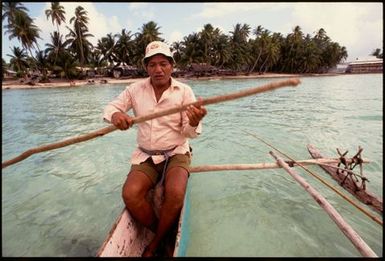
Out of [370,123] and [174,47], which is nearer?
[370,123]

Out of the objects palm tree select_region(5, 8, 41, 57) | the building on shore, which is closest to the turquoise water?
palm tree select_region(5, 8, 41, 57)

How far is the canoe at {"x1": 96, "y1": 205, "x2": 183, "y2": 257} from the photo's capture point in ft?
6.62

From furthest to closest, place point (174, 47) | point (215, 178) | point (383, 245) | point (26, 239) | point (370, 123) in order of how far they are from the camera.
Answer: point (174, 47), point (370, 123), point (215, 178), point (26, 239), point (383, 245)

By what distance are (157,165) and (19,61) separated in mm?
37545

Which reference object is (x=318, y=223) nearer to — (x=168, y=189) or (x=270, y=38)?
(x=168, y=189)

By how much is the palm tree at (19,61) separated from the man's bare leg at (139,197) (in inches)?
1453

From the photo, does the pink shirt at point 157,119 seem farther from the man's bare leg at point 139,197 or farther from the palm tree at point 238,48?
the palm tree at point 238,48

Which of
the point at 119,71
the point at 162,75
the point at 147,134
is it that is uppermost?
the point at 162,75

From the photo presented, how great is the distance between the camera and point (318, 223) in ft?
11.3

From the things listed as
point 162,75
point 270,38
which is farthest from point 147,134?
point 270,38

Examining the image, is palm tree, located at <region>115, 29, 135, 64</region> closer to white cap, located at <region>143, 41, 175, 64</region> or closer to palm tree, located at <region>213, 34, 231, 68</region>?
palm tree, located at <region>213, 34, 231, 68</region>

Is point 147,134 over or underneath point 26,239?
over

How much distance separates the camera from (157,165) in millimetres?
2742

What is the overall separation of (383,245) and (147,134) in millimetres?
3036
